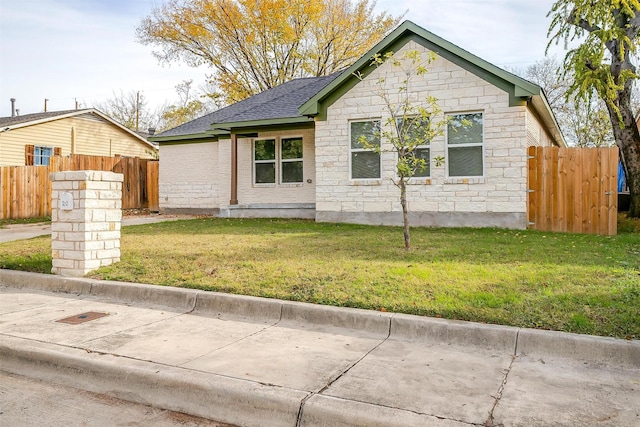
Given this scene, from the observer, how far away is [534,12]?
1551cm

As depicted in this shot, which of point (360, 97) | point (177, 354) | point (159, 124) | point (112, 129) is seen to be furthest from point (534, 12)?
point (159, 124)

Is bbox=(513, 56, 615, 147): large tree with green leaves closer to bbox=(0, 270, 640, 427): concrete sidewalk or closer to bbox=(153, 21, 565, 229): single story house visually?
bbox=(153, 21, 565, 229): single story house

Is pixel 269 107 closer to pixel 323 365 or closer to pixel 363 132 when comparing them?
pixel 363 132

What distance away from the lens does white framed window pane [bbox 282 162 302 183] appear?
15.9 metres

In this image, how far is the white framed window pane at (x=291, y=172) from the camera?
A: 15.9 metres

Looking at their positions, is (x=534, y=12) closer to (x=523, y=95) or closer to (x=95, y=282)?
(x=523, y=95)

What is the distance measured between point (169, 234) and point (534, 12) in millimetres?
13251

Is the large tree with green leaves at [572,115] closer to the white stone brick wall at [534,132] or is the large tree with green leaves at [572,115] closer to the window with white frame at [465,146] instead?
the white stone brick wall at [534,132]

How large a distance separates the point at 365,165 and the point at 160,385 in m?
10.0

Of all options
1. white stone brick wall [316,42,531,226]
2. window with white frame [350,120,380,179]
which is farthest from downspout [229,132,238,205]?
window with white frame [350,120,380,179]

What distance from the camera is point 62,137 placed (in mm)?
24641

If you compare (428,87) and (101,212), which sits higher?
(428,87)

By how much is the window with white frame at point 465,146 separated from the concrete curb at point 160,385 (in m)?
9.65

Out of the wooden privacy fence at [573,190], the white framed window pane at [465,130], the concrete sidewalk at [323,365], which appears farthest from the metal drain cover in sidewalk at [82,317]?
the wooden privacy fence at [573,190]
